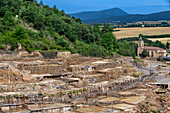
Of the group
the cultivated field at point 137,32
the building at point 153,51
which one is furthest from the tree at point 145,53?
the cultivated field at point 137,32

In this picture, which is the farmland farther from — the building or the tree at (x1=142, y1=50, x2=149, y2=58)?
Result: the tree at (x1=142, y1=50, x2=149, y2=58)

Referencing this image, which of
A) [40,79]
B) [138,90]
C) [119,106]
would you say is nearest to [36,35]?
[40,79]

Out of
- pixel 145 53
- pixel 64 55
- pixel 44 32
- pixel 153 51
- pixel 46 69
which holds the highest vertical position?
pixel 44 32

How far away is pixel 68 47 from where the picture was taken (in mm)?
61562

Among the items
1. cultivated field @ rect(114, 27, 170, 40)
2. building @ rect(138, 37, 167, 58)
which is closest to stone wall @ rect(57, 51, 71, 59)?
building @ rect(138, 37, 167, 58)

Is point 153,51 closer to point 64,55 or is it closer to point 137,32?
point 137,32

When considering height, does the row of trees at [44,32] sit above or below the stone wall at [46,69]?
above

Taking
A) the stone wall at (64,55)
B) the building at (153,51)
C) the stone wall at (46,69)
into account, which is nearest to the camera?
the stone wall at (46,69)

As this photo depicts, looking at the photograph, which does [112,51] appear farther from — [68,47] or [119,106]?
[119,106]

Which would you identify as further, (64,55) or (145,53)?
(145,53)

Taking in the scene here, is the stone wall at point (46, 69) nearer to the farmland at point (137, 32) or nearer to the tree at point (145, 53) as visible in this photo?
the tree at point (145, 53)

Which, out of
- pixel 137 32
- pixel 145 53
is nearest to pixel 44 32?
pixel 145 53

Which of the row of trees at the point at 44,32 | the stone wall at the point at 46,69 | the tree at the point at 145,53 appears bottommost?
the tree at the point at 145,53

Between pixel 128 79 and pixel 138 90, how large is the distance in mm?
5065
